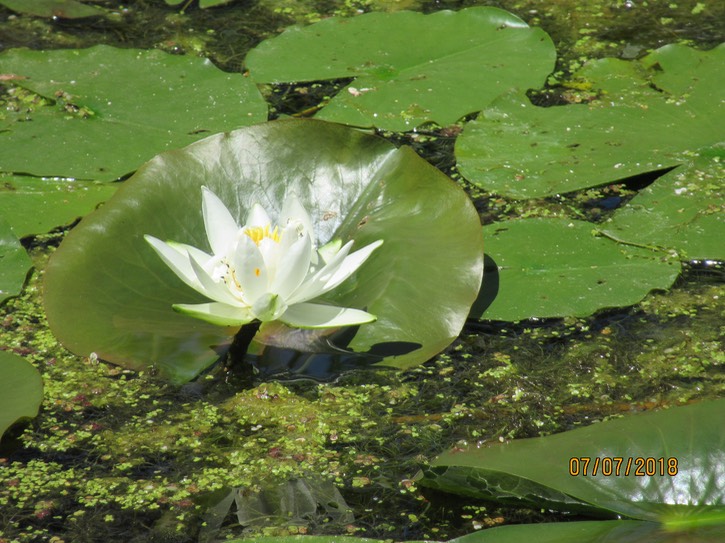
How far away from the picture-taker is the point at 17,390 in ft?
6.75

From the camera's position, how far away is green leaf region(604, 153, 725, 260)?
8.18 ft

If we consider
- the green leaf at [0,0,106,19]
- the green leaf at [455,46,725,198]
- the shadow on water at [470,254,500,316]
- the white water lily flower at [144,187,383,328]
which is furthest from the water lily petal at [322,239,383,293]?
the green leaf at [0,0,106,19]

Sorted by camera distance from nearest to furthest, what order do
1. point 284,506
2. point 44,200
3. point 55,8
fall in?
point 284,506 < point 44,200 < point 55,8

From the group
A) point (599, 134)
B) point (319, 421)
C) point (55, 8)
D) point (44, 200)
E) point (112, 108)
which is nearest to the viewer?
point (319, 421)

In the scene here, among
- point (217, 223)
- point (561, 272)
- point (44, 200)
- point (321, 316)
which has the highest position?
point (217, 223)

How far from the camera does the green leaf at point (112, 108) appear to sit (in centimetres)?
288

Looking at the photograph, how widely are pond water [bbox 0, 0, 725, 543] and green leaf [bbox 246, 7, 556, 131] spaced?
788mm

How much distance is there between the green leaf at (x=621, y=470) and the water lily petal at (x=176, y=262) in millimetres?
668

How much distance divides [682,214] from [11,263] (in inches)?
73.0

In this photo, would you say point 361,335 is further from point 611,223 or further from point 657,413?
point 611,223

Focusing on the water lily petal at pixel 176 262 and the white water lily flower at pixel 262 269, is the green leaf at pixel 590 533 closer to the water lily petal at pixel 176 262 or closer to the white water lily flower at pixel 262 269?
the white water lily flower at pixel 262 269

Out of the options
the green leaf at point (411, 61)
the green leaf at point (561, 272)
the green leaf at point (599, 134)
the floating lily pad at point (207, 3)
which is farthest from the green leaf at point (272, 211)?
the floating lily pad at point (207, 3)
